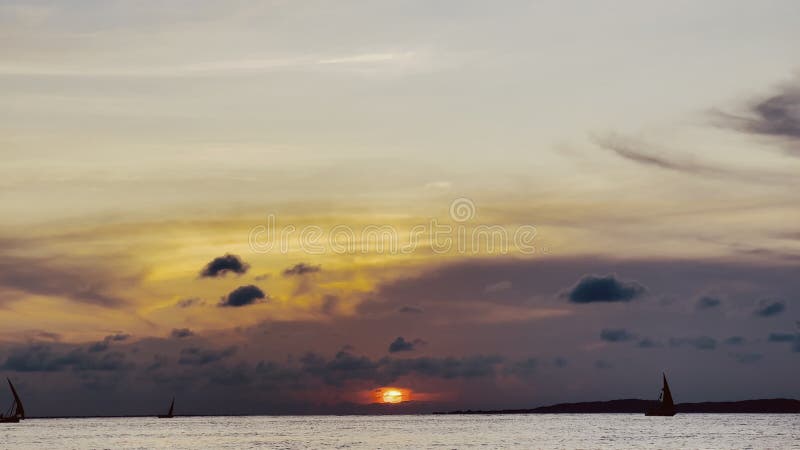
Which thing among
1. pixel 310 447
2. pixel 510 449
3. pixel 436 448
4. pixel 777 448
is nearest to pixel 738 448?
pixel 777 448

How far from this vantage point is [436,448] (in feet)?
641

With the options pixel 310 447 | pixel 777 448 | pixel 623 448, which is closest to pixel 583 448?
pixel 623 448

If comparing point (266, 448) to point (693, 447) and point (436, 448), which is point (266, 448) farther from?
point (693, 447)

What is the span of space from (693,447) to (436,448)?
1821 inches

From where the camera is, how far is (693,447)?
19638 centimetres

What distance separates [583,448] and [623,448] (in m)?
6.96

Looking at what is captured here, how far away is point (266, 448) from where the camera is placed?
199125 millimetres

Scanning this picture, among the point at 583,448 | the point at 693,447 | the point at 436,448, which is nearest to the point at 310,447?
the point at 436,448

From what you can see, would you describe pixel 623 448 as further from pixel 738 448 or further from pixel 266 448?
pixel 266 448

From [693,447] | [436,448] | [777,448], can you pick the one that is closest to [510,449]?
[436,448]

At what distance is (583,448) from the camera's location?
194 m

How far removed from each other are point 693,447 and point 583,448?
66.8ft

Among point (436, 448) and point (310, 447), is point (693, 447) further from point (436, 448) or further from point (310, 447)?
point (310, 447)

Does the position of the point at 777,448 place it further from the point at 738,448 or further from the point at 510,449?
the point at 510,449
